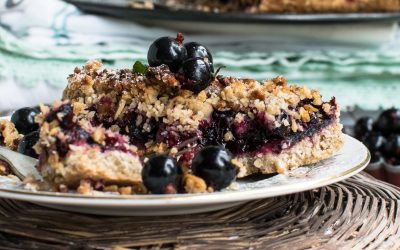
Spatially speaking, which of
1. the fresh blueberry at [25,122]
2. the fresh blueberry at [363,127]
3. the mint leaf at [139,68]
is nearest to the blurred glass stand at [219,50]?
the fresh blueberry at [363,127]

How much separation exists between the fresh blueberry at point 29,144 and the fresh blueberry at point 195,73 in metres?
0.41

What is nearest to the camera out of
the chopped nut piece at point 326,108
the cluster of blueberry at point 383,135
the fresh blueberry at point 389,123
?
the chopped nut piece at point 326,108

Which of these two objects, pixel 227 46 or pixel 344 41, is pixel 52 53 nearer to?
pixel 227 46

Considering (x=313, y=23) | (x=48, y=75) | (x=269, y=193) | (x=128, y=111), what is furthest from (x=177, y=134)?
(x=313, y=23)

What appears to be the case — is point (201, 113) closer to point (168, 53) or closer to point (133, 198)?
point (168, 53)

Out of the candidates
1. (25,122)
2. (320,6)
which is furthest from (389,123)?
(25,122)

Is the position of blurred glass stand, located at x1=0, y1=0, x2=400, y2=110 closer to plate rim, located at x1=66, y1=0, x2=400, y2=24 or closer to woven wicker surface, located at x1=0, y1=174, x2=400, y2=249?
plate rim, located at x1=66, y1=0, x2=400, y2=24

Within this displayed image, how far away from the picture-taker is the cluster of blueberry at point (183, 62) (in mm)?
1814

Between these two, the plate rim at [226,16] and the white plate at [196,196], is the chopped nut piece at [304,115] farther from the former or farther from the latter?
the plate rim at [226,16]

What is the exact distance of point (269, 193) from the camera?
1.51 metres

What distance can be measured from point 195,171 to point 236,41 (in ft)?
Answer: 7.16

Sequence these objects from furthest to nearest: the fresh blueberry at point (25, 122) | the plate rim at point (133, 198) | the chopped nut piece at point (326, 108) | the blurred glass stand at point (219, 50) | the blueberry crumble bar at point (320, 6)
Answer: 1. the blueberry crumble bar at point (320, 6)
2. the blurred glass stand at point (219, 50)
3. the fresh blueberry at point (25, 122)
4. the chopped nut piece at point (326, 108)
5. the plate rim at point (133, 198)

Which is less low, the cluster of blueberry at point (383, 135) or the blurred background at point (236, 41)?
the blurred background at point (236, 41)

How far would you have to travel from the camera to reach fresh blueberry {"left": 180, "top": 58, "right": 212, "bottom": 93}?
181cm
